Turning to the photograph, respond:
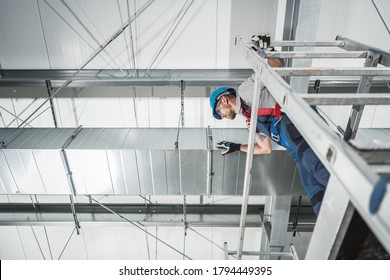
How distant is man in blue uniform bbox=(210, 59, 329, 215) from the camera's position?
2113 millimetres

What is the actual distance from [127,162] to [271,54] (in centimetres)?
204

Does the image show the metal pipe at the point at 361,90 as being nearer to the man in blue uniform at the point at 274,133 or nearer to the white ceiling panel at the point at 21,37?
the man in blue uniform at the point at 274,133

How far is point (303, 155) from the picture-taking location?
2254 mm

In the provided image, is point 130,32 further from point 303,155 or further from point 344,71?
point 344,71

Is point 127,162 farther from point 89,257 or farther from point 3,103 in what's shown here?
point 89,257

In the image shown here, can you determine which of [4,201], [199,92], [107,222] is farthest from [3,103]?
[199,92]

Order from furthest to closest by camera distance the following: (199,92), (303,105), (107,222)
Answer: (107,222) → (199,92) → (303,105)

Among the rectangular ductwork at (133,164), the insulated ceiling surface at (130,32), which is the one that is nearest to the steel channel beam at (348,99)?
the rectangular ductwork at (133,164)

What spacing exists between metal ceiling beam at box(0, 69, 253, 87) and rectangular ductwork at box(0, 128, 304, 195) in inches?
33.3

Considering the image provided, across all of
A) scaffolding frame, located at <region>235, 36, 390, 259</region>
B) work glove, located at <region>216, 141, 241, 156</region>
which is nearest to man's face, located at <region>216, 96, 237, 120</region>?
work glove, located at <region>216, 141, 241, 156</region>

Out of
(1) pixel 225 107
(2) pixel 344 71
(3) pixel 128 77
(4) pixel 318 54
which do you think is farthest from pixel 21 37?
(2) pixel 344 71

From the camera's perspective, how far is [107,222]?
4.91 metres

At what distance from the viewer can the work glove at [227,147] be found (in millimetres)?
2920

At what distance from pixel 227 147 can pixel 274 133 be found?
21.1 inches
